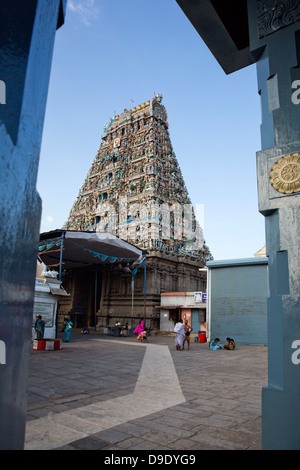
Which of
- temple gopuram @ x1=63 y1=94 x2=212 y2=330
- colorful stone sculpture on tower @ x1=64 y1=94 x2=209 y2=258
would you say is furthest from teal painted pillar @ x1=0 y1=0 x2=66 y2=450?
colorful stone sculpture on tower @ x1=64 y1=94 x2=209 y2=258

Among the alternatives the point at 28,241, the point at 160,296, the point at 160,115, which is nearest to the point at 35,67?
the point at 28,241

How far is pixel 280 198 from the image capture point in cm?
261

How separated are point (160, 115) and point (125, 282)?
16843 millimetres

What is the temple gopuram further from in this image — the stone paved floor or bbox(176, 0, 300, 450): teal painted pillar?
bbox(176, 0, 300, 450): teal painted pillar

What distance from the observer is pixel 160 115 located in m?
30.7

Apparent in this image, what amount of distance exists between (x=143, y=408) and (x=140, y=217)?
22.2 meters

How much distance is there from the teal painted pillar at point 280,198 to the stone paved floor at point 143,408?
775mm

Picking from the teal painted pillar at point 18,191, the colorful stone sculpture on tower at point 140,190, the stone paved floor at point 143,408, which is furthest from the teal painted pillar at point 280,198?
the colorful stone sculpture on tower at point 140,190

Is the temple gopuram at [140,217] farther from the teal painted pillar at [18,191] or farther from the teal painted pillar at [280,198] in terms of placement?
the teal painted pillar at [18,191]

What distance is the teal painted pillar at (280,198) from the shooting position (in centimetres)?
230

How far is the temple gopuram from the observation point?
2362 centimetres

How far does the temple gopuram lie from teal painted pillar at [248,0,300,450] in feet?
61.2

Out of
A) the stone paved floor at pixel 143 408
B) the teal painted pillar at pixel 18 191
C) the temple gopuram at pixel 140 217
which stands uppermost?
the temple gopuram at pixel 140 217

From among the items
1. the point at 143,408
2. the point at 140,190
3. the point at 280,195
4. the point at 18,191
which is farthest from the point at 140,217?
the point at 18,191
